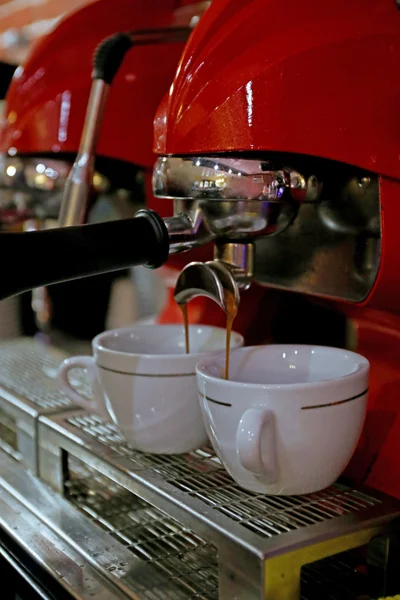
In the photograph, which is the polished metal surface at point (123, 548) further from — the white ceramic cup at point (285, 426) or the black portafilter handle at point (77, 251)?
the black portafilter handle at point (77, 251)

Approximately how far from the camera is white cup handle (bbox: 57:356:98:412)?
0.54 meters

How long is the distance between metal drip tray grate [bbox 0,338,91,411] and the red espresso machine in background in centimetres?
16

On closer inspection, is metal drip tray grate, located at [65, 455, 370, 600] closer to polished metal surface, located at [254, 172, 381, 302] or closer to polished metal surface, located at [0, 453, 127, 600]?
polished metal surface, located at [0, 453, 127, 600]

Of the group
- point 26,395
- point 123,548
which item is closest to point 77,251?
point 123,548

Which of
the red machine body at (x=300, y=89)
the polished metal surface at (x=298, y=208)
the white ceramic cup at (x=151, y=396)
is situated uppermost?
the red machine body at (x=300, y=89)

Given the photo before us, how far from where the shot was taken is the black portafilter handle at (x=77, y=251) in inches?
14.1

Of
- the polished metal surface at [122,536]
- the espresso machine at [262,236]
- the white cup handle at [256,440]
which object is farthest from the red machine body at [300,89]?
the polished metal surface at [122,536]

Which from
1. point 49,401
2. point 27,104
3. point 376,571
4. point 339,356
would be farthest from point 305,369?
point 27,104

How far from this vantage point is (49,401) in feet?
2.09

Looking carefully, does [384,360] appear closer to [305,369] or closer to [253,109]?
[305,369]

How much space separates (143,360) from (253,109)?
0.18 metres

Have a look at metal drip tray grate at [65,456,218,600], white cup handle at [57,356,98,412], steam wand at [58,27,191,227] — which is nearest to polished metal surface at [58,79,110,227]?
steam wand at [58,27,191,227]

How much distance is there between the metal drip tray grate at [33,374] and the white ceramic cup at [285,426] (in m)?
Answer: 0.23

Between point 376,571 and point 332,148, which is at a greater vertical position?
point 332,148
